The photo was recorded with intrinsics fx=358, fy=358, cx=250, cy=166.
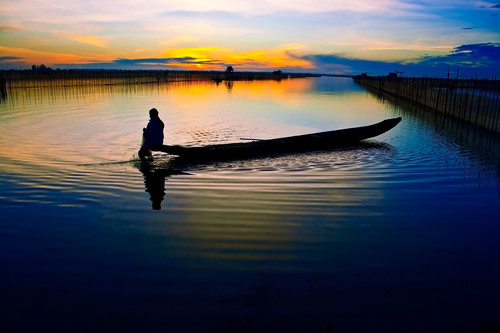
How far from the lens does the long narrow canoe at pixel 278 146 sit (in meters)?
9.19

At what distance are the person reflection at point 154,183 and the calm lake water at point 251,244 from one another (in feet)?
0.16

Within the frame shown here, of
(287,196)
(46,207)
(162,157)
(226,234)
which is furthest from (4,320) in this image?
(162,157)

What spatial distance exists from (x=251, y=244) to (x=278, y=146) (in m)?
5.92

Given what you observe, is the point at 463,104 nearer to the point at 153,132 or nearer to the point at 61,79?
the point at 153,132

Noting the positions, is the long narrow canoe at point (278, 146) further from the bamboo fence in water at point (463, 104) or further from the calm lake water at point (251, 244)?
the bamboo fence in water at point (463, 104)

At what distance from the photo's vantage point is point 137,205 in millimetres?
6156

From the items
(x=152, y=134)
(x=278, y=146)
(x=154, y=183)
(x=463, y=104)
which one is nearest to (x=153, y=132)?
(x=152, y=134)

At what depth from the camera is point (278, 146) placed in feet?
33.8

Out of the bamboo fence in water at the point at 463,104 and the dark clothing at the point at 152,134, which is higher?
the bamboo fence in water at the point at 463,104

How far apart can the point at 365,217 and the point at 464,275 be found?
1786 millimetres

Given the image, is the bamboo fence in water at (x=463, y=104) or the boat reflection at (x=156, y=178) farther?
the bamboo fence in water at (x=463, y=104)

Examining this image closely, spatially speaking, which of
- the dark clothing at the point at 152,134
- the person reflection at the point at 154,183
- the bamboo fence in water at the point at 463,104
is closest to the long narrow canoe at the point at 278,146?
the dark clothing at the point at 152,134

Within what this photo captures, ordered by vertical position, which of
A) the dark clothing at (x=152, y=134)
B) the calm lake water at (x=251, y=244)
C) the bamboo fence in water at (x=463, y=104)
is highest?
the bamboo fence in water at (x=463, y=104)

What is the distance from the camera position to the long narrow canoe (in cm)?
919
